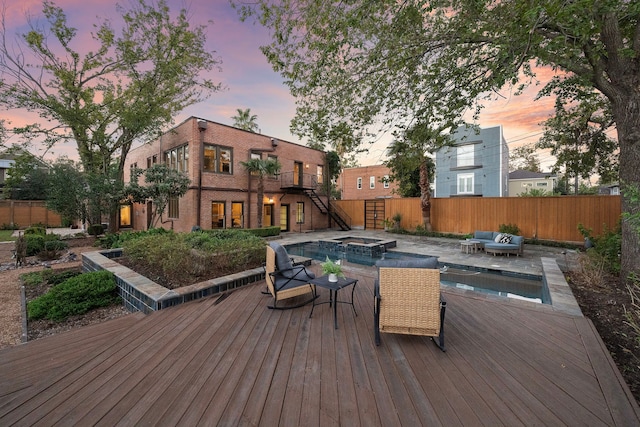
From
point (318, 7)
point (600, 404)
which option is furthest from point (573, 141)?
point (600, 404)

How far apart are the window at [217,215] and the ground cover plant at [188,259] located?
707 cm

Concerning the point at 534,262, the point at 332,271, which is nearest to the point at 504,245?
the point at 534,262

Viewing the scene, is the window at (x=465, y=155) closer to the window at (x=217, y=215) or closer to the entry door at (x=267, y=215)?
the entry door at (x=267, y=215)

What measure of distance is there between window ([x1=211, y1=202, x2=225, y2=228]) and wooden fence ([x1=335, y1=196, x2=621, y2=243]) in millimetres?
10668

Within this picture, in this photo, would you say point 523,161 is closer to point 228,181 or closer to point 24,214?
point 228,181

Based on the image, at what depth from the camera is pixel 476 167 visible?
20.0m

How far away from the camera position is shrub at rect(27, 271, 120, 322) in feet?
12.4

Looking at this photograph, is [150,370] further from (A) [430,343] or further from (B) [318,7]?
(B) [318,7]

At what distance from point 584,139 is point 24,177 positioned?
3186cm

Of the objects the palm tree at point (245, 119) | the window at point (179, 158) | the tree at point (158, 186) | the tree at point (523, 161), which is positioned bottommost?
the tree at point (158, 186)

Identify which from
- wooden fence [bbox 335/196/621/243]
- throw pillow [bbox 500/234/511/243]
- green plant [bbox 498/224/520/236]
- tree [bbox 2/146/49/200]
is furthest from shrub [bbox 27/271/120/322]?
green plant [bbox 498/224/520/236]

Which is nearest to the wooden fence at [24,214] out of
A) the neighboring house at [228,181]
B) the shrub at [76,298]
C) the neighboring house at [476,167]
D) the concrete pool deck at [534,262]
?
the neighboring house at [228,181]

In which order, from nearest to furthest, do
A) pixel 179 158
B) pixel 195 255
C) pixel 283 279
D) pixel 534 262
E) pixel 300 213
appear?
pixel 283 279 → pixel 195 255 → pixel 534 262 → pixel 179 158 → pixel 300 213

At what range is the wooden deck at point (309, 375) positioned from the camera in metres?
1.80
